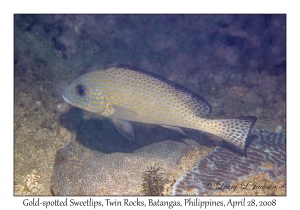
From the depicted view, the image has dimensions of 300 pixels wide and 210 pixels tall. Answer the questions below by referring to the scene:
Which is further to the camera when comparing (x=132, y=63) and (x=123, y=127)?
(x=132, y=63)

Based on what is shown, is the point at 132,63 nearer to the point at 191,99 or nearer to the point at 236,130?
the point at 191,99

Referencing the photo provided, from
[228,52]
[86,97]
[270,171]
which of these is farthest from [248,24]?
[86,97]

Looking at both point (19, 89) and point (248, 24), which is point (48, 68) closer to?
point (19, 89)

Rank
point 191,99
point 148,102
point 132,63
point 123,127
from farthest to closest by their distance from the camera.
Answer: point 132,63, point 123,127, point 191,99, point 148,102

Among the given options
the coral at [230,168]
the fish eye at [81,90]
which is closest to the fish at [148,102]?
the fish eye at [81,90]

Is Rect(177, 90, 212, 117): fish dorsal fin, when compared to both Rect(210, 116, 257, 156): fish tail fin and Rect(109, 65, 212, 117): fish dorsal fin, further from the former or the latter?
Rect(210, 116, 257, 156): fish tail fin

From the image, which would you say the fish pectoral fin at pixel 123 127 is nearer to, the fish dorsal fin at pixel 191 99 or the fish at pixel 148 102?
the fish at pixel 148 102

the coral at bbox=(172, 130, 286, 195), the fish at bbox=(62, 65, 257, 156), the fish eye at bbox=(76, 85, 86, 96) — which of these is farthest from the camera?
the fish eye at bbox=(76, 85, 86, 96)

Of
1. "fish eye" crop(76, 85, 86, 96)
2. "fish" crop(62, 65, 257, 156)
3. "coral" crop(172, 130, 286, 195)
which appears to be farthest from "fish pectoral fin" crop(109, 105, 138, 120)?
"coral" crop(172, 130, 286, 195)

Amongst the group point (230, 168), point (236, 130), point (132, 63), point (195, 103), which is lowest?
point (230, 168)

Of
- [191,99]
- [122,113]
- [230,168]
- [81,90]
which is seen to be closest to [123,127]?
[122,113]
